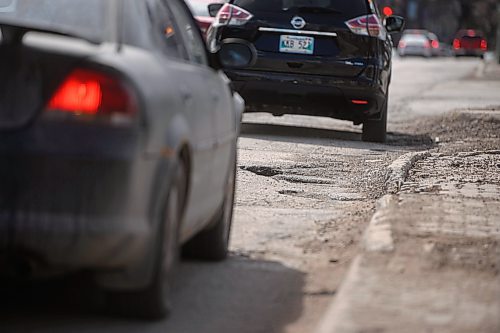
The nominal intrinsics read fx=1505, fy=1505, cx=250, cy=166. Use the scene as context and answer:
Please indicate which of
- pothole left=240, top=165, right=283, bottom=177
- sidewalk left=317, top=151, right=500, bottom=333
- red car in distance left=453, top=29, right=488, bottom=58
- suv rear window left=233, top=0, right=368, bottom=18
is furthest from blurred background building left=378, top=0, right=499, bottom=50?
sidewalk left=317, top=151, right=500, bottom=333

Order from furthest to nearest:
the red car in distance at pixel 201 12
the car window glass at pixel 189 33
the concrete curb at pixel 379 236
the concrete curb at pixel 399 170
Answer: the red car in distance at pixel 201 12 < the concrete curb at pixel 399 170 < the concrete curb at pixel 379 236 < the car window glass at pixel 189 33

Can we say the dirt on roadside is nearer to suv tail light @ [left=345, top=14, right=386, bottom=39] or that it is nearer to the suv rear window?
suv tail light @ [left=345, top=14, right=386, bottom=39]

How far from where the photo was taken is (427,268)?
699 centimetres

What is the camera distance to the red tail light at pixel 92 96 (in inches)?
218

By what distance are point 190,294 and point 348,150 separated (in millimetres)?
8399

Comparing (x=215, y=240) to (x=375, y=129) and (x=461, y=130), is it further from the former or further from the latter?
(x=461, y=130)

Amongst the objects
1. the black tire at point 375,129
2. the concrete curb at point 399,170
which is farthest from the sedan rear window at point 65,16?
the black tire at point 375,129

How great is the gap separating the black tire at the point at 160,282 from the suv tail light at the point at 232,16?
955 centimetres

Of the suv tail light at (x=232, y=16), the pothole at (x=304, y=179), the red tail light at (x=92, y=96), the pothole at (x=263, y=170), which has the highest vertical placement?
the red tail light at (x=92, y=96)

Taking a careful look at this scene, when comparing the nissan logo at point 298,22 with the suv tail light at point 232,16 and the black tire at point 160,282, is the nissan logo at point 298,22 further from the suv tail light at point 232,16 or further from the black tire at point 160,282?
the black tire at point 160,282

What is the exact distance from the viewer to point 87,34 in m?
6.41

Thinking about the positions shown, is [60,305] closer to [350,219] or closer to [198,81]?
[198,81]

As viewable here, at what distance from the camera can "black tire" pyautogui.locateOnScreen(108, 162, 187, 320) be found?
5898mm

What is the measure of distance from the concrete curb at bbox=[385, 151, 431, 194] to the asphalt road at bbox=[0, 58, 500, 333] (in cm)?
12
